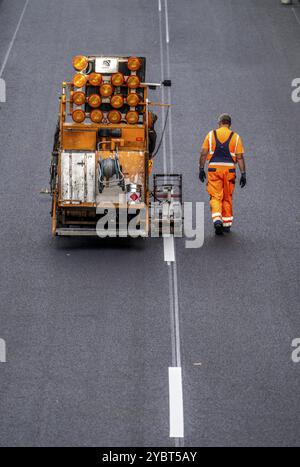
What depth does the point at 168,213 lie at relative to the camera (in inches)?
695

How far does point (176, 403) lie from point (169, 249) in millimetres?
4328

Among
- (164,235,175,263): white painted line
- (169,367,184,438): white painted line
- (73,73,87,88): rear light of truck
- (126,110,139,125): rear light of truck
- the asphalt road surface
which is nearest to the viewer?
(169,367,184,438): white painted line

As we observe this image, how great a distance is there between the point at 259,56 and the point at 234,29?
1.63m

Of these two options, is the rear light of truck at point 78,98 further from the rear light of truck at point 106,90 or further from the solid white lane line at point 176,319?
the solid white lane line at point 176,319

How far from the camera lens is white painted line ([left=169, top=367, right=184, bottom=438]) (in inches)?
497

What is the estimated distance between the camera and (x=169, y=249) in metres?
17.3

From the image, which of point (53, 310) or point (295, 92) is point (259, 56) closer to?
point (295, 92)

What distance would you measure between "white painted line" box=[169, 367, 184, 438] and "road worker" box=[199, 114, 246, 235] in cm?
396

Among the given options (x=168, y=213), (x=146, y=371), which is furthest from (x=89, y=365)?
(x=168, y=213)

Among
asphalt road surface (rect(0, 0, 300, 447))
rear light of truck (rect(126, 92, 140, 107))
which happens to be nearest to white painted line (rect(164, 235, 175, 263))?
asphalt road surface (rect(0, 0, 300, 447))

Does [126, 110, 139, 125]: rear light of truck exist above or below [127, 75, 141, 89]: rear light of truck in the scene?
below

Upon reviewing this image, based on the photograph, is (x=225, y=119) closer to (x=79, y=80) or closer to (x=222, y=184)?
(x=222, y=184)

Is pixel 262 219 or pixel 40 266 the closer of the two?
pixel 40 266

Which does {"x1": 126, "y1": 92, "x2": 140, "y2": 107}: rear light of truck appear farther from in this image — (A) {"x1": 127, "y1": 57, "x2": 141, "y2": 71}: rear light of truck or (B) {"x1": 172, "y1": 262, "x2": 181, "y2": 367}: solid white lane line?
(B) {"x1": 172, "y1": 262, "x2": 181, "y2": 367}: solid white lane line
